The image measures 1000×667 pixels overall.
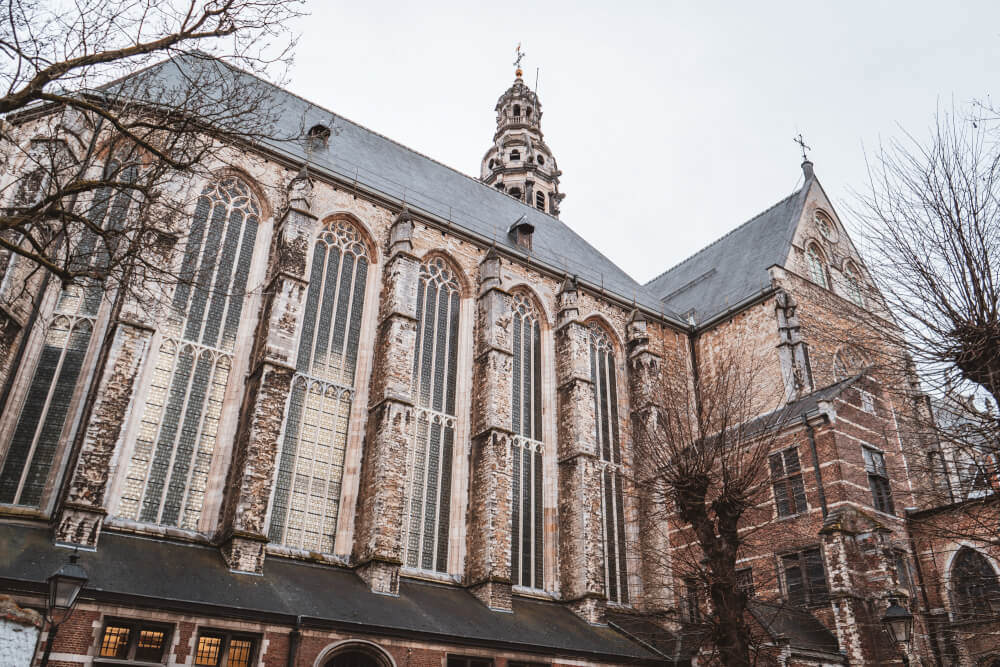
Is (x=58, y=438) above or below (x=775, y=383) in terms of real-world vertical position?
below

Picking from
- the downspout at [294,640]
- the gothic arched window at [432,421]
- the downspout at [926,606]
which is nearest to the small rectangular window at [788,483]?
the downspout at [926,606]

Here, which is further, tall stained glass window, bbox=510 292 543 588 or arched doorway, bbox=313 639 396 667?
tall stained glass window, bbox=510 292 543 588

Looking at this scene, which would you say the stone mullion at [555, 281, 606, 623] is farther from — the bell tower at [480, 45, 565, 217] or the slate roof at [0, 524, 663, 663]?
the bell tower at [480, 45, 565, 217]

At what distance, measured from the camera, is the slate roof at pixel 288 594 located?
10453mm

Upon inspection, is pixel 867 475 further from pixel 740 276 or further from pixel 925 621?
pixel 740 276

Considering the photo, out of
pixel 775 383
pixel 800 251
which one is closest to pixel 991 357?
pixel 775 383

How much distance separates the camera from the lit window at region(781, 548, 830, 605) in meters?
16.0

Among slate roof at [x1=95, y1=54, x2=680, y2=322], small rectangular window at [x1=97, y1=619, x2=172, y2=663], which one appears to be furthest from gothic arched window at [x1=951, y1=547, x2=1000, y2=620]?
small rectangular window at [x1=97, y1=619, x2=172, y2=663]

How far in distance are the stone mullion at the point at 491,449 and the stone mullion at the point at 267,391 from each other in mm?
4766

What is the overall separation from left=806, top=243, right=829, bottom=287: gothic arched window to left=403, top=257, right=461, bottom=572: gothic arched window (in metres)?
12.6

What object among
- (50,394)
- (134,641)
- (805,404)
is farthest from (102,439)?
(805,404)

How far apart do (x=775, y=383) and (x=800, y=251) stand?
5449 mm

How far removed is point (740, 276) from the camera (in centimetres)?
2444

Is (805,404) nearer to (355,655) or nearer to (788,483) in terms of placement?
(788,483)
